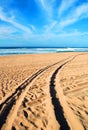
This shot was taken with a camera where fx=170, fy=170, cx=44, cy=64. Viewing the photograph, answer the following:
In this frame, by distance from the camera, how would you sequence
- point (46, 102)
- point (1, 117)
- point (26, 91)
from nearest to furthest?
1. point (1, 117)
2. point (46, 102)
3. point (26, 91)

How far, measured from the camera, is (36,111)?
5.64 metres

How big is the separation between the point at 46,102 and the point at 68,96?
1035 millimetres

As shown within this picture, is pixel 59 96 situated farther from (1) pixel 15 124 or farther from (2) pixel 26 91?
(1) pixel 15 124

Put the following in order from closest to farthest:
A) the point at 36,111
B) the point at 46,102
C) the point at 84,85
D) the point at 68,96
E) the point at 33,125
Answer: the point at 33,125
the point at 36,111
the point at 46,102
the point at 68,96
the point at 84,85

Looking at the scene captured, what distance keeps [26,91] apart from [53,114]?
2713mm

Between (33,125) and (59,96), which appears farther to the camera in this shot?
(59,96)

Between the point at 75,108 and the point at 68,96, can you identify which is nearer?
the point at 75,108

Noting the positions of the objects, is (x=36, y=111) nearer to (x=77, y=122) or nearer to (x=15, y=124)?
(x=15, y=124)

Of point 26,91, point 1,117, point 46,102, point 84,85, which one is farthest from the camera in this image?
point 84,85

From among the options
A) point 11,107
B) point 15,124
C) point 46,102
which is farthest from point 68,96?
point 15,124

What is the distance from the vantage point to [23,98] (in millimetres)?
6855

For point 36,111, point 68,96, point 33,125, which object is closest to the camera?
point 33,125

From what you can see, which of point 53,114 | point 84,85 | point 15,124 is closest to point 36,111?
point 53,114

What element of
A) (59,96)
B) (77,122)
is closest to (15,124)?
(77,122)
